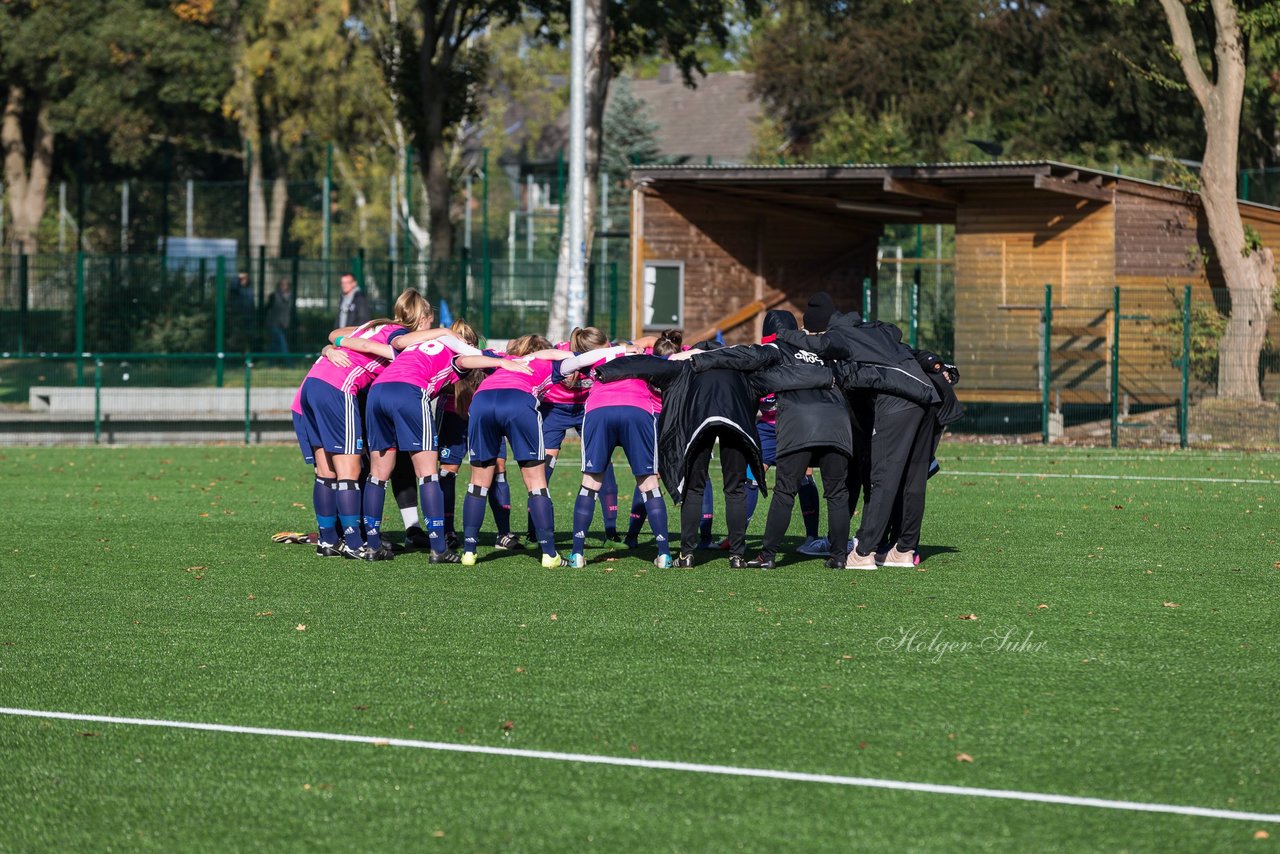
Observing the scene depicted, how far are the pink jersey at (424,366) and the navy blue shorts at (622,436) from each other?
100cm

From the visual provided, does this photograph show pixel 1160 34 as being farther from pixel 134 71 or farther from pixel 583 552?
pixel 583 552

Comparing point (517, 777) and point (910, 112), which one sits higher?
point (910, 112)

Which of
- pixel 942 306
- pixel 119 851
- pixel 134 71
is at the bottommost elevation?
pixel 119 851

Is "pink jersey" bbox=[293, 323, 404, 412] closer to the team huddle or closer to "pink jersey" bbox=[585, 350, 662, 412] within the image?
the team huddle

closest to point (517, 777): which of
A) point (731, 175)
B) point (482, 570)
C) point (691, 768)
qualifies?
point (691, 768)

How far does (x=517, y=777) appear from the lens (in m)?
6.06

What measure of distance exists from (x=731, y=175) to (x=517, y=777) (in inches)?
779

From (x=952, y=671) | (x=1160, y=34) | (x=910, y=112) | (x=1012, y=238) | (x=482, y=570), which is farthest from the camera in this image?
(x=910, y=112)

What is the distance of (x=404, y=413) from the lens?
11008 mm

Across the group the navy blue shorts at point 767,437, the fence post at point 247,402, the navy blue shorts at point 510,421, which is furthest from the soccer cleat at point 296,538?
the fence post at point 247,402

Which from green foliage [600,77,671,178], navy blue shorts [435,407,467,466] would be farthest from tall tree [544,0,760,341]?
green foliage [600,77,671,178]

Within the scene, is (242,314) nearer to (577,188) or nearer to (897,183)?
(577,188)

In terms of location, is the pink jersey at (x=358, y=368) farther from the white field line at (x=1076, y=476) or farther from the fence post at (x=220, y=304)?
the fence post at (x=220, y=304)

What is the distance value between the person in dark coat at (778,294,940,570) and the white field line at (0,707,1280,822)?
495cm
